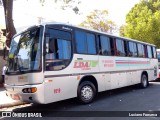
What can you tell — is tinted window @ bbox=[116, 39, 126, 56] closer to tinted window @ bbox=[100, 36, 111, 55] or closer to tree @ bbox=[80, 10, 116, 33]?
tinted window @ bbox=[100, 36, 111, 55]

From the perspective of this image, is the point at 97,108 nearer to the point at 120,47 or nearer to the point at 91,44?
the point at 91,44

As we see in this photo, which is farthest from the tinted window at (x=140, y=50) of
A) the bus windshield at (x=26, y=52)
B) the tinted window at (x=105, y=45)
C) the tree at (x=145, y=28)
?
the tree at (x=145, y=28)

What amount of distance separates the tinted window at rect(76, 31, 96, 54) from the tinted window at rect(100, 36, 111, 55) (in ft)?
A: 1.92

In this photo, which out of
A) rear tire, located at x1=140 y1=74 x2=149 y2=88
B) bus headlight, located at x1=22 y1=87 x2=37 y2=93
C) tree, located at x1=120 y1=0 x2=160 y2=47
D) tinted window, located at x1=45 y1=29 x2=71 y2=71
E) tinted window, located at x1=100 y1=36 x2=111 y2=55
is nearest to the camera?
bus headlight, located at x1=22 y1=87 x2=37 y2=93

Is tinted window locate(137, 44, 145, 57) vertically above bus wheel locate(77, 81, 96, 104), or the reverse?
tinted window locate(137, 44, 145, 57)

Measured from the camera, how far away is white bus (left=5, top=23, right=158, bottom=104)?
7246mm

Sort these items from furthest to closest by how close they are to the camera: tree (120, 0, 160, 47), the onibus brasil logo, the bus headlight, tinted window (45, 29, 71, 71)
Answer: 1. tree (120, 0, 160, 47)
2. the onibus brasil logo
3. tinted window (45, 29, 71, 71)
4. the bus headlight

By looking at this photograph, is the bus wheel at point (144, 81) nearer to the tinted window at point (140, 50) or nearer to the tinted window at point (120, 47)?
the tinted window at point (140, 50)

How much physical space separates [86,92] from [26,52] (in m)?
2.79

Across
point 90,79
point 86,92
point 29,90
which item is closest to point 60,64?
point 29,90

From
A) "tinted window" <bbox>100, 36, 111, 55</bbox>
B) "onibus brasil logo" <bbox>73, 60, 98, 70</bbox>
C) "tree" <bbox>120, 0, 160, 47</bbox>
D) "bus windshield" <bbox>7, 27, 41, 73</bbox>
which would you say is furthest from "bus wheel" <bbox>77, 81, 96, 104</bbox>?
"tree" <bbox>120, 0, 160, 47</bbox>

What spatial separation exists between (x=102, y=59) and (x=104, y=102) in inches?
71.7

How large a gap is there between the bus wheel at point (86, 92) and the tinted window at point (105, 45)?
66.6 inches

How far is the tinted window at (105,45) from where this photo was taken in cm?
1018
